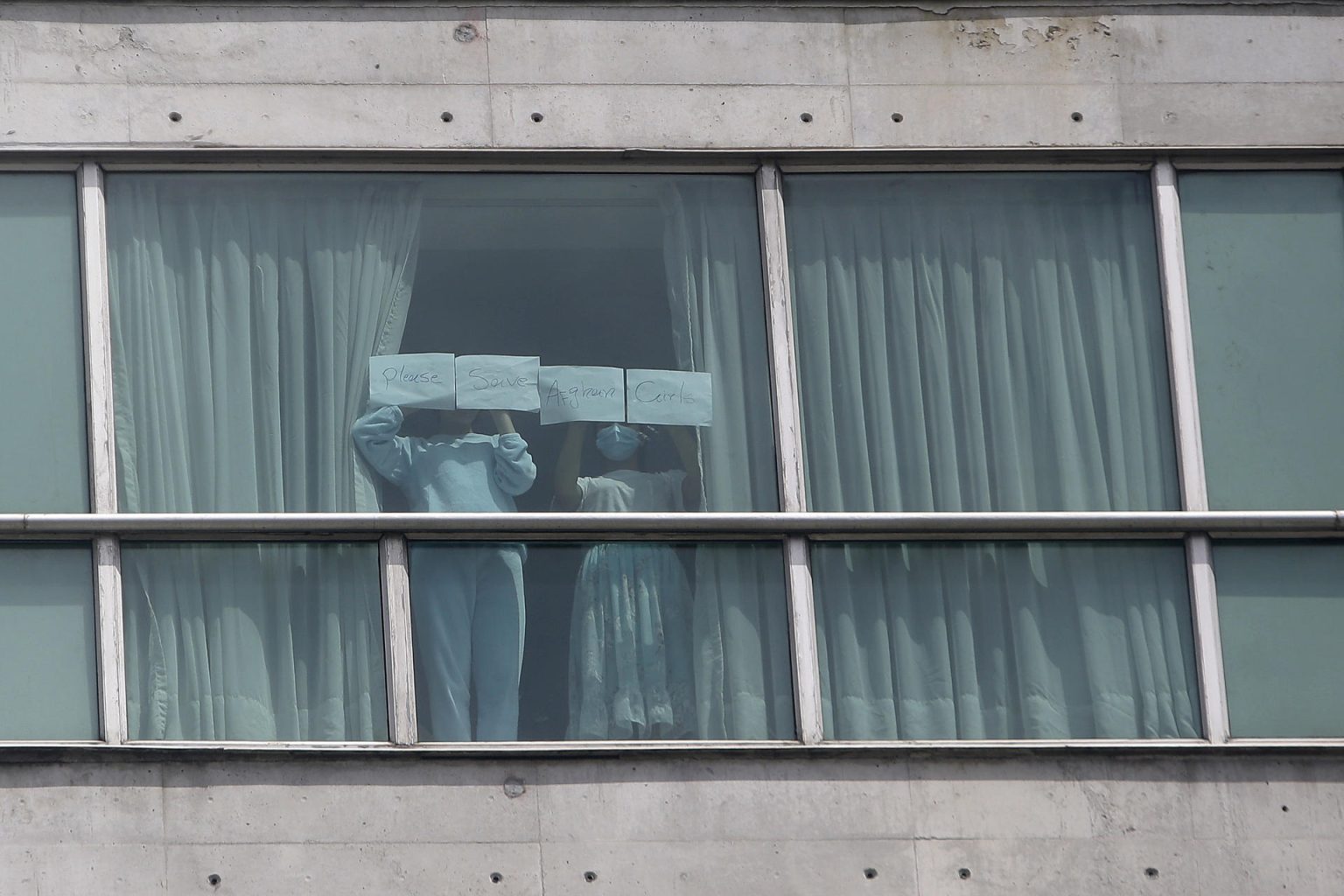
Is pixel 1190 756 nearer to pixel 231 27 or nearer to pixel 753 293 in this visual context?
pixel 753 293

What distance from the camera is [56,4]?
912 centimetres

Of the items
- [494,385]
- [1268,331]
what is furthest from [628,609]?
[1268,331]

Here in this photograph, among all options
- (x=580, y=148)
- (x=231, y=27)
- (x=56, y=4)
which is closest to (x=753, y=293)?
(x=580, y=148)

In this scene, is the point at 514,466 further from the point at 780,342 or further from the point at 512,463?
the point at 780,342

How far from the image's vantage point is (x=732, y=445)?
29.2ft

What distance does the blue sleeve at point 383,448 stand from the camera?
8.80 m

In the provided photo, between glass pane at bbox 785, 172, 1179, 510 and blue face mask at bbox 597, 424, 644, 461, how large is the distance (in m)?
0.70

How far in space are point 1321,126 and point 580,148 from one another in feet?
10.1

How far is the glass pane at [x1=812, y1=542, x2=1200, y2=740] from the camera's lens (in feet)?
28.4

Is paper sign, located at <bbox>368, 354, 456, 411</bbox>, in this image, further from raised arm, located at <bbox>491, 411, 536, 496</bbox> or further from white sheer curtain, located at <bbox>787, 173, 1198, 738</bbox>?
white sheer curtain, located at <bbox>787, 173, 1198, 738</bbox>

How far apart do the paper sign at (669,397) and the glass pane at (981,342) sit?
1.32ft

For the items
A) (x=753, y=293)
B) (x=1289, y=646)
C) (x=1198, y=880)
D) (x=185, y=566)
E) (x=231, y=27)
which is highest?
(x=231, y=27)

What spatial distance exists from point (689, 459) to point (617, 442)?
0.29 meters

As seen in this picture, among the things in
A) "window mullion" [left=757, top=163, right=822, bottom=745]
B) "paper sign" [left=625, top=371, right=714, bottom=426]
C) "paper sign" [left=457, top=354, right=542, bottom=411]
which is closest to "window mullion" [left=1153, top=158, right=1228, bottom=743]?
"window mullion" [left=757, top=163, right=822, bottom=745]
